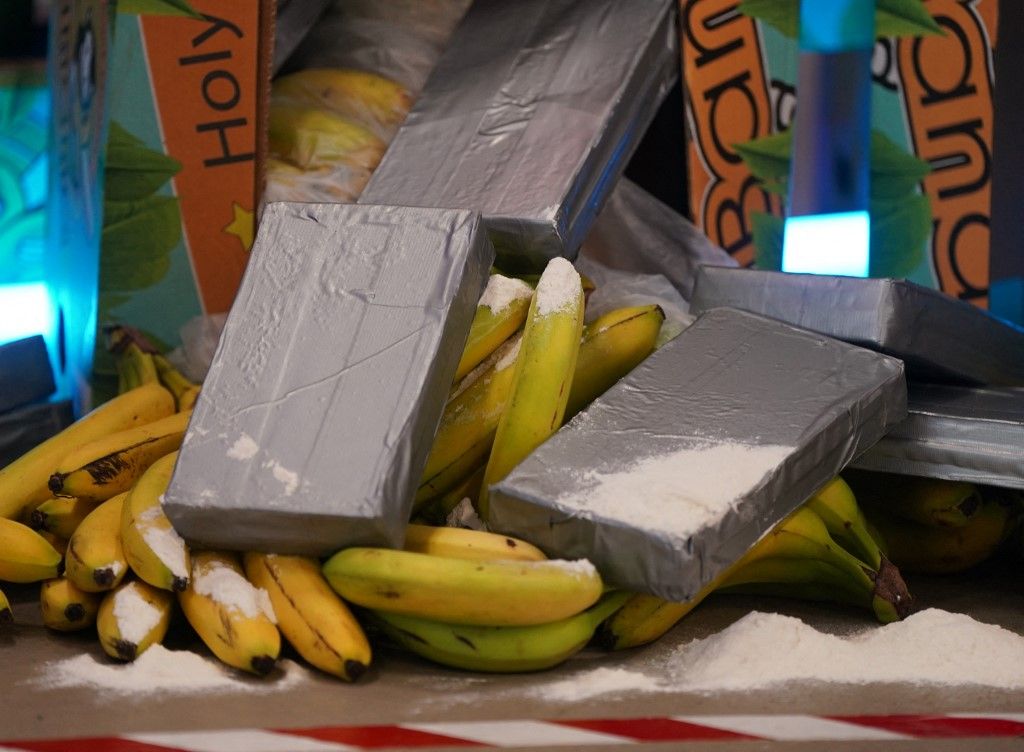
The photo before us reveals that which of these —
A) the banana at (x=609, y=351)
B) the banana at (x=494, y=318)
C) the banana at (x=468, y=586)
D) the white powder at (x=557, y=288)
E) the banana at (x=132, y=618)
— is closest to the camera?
the banana at (x=468, y=586)

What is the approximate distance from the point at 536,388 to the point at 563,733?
2.02 feet

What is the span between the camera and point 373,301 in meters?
1.97

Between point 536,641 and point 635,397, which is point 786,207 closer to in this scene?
point 635,397

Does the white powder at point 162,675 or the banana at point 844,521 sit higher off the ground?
the banana at point 844,521

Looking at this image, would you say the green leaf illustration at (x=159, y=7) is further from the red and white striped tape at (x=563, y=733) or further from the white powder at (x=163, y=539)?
the red and white striped tape at (x=563, y=733)

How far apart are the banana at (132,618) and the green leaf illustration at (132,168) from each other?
3.91ft

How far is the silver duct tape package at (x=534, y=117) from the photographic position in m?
2.44

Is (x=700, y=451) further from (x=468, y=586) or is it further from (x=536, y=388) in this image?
(x=468, y=586)

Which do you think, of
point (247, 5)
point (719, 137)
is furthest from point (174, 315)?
point (719, 137)

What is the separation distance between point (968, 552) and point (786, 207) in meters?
1.04

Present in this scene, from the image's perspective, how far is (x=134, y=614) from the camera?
1.79 metres

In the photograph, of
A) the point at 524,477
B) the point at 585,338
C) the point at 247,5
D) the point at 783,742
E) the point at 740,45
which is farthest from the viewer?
the point at 740,45

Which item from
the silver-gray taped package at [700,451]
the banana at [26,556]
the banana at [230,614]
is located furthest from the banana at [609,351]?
the banana at [26,556]

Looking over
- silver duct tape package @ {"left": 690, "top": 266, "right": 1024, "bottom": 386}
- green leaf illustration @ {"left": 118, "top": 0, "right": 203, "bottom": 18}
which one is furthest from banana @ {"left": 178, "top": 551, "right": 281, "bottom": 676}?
green leaf illustration @ {"left": 118, "top": 0, "right": 203, "bottom": 18}
